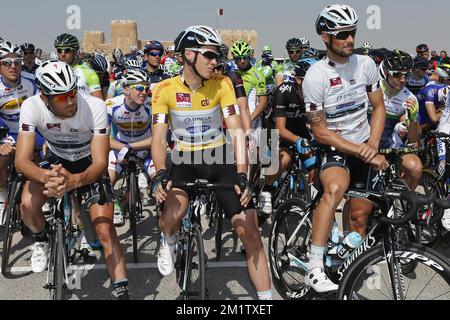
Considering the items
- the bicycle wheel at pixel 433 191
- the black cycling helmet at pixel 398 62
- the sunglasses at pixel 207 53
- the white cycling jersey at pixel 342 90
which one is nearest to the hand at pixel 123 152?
the sunglasses at pixel 207 53

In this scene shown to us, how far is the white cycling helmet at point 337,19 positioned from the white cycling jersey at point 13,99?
4.26m

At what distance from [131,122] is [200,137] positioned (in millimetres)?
2428

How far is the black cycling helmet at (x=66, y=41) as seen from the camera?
750cm

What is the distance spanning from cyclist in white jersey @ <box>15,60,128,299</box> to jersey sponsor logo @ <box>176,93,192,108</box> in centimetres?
78

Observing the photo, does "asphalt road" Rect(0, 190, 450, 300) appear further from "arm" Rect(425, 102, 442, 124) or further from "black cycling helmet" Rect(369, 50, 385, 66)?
"black cycling helmet" Rect(369, 50, 385, 66)

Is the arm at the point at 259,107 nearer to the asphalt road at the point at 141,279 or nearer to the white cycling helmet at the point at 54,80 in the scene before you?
the asphalt road at the point at 141,279

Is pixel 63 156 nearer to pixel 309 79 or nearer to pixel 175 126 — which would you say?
pixel 175 126

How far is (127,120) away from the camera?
6.21 meters

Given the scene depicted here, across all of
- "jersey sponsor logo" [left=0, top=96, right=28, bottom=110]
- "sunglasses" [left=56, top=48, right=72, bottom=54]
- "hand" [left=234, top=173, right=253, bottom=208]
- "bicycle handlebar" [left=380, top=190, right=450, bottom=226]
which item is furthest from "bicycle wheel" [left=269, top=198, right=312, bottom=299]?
"sunglasses" [left=56, top=48, right=72, bottom=54]

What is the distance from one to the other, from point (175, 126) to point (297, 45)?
23.4ft

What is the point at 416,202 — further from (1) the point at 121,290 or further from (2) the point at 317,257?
(1) the point at 121,290

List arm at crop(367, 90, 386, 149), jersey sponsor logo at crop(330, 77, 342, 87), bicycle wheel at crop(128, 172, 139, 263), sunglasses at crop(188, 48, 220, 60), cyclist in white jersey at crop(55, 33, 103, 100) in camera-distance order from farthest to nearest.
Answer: cyclist in white jersey at crop(55, 33, 103, 100), bicycle wheel at crop(128, 172, 139, 263), arm at crop(367, 90, 386, 149), jersey sponsor logo at crop(330, 77, 342, 87), sunglasses at crop(188, 48, 220, 60)

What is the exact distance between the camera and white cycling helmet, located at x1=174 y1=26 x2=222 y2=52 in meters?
3.79

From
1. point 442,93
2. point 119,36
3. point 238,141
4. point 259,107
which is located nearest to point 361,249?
point 238,141
